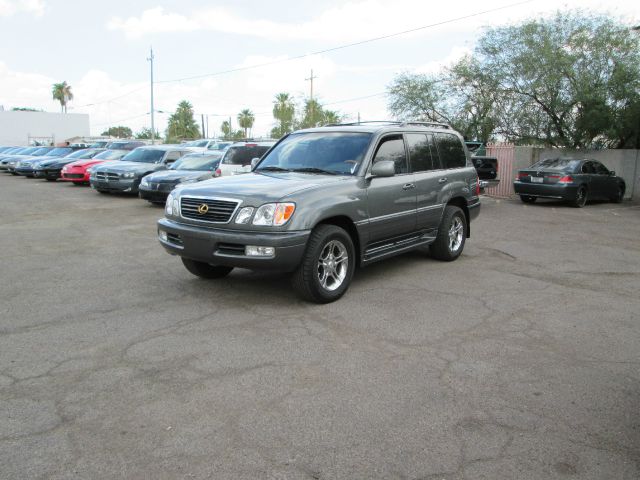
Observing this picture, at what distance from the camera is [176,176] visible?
1430 cm

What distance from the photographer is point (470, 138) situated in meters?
24.2

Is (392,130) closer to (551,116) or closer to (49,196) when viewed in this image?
(49,196)

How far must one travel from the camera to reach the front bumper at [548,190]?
Answer: 1641 cm

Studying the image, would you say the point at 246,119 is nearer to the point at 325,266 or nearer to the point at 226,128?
the point at 226,128

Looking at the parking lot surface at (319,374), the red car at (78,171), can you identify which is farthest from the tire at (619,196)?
the red car at (78,171)

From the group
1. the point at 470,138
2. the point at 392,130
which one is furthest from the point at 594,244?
the point at 470,138

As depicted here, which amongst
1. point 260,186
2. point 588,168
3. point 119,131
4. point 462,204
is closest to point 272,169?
point 260,186

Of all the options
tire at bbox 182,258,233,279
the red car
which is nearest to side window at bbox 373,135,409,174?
tire at bbox 182,258,233,279

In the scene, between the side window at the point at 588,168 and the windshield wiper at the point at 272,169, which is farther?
the side window at the point at 588,168

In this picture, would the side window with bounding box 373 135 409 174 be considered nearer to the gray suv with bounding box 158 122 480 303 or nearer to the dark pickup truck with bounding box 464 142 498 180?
the gray suv with bounding box 158 122 480 303

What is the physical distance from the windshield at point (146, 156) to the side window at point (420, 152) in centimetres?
1163

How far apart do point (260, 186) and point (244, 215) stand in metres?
0.45

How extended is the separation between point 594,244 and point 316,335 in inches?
289

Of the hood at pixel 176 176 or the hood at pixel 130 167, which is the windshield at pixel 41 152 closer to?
the hood at pixel 130 167
